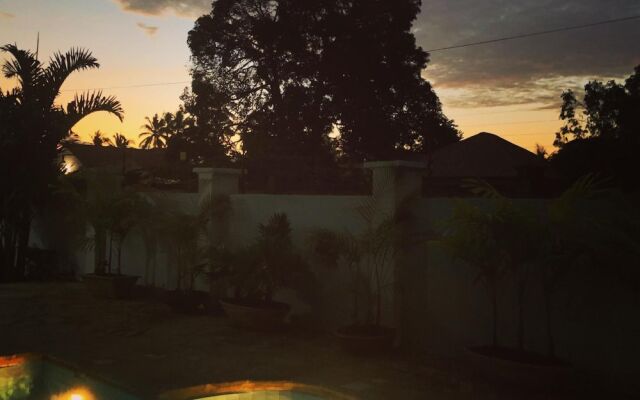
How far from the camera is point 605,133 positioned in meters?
22.2

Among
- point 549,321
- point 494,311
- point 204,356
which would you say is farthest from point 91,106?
point 549,321

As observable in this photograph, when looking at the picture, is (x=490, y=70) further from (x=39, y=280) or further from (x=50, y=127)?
(x=39, y=280)

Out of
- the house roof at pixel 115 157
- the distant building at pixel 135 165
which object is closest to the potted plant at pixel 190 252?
the distant building at pixel 135 165

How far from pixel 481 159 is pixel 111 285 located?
15288 millimetres

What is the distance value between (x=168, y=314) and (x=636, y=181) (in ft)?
45.8

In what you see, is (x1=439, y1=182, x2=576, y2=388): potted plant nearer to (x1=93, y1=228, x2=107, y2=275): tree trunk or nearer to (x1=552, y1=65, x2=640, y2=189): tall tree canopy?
(x1=93, y1=228, x2=107, y2=275): tree trunk

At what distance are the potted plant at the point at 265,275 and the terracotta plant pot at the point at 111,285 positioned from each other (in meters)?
3.11

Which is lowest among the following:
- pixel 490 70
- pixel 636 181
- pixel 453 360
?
pixel 453 360

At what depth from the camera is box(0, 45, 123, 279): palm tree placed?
38.0 feet

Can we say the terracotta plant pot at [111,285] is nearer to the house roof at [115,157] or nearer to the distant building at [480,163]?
the distant building at [480,163]

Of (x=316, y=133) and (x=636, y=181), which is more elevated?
(x=316, y=133)

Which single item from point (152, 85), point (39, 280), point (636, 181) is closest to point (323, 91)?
point (152, 85)

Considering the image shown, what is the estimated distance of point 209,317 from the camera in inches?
347

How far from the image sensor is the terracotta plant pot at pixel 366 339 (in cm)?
639
